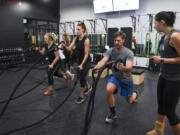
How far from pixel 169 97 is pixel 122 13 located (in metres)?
5.81

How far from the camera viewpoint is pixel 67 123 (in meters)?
2.26

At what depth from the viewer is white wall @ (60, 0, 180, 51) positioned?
19.0 ft

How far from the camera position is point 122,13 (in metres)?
6.68

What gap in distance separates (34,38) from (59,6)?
2.59 metres

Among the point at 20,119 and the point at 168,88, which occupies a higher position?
the point at 168,88

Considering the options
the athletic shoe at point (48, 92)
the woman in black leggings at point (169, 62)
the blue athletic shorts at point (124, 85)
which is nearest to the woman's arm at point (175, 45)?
the woman in black leggings at point (169, 62)

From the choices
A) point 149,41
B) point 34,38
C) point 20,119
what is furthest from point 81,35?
point 34,38

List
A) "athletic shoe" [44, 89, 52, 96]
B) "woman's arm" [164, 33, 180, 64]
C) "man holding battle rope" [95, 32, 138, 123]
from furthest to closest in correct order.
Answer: "athletic shoe" [44, 89, 52, 96] → "man holding battle rope" [95, 32, 138, 123] → "woman's arm" [164, 33, 180, 64]

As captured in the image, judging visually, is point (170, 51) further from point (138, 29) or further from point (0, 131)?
point (138, 29)

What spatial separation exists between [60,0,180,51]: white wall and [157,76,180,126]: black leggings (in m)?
4.82

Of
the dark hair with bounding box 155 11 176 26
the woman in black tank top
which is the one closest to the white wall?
the woman in black tank top

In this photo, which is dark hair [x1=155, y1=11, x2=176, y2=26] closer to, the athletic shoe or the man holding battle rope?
the man holding battle rope

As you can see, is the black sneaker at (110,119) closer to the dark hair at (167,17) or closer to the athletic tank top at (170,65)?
the athletic tank top at (170,65)

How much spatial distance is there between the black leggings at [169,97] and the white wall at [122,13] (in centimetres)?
482
